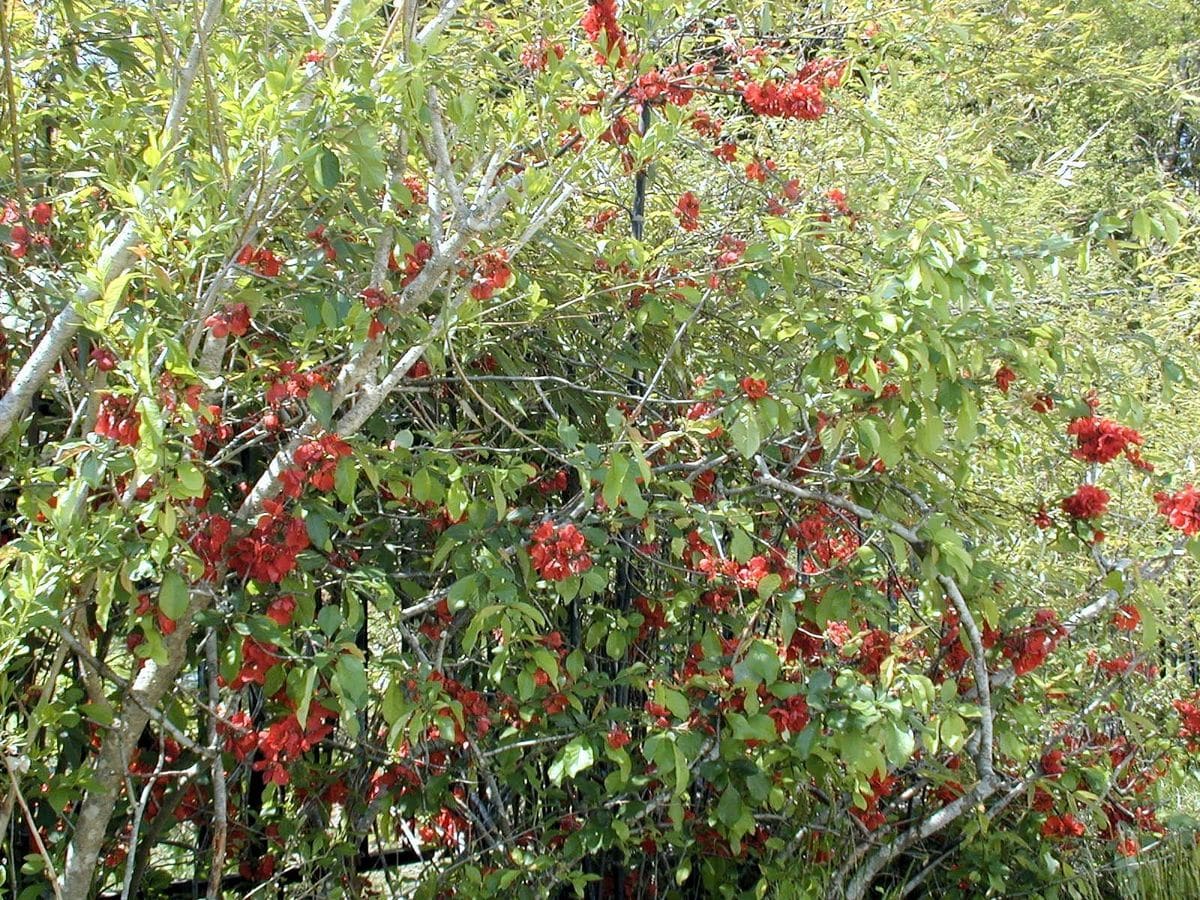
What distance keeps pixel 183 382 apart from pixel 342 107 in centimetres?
45

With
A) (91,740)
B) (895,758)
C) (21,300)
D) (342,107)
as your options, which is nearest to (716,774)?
(895,758)

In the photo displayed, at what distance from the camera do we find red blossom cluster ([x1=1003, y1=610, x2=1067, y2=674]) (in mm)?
2287

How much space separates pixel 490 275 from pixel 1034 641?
126 centimetres

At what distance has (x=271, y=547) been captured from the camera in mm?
1823

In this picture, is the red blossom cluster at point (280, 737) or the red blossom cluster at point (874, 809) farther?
the red blossom cluster at point (874, 809)

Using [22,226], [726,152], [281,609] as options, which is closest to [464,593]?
[281,609]

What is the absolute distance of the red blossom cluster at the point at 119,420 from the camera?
1.62m

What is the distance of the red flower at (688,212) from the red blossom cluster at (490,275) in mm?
612

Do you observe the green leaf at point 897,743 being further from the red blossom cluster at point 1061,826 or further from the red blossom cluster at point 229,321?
the red blossom cluster at point 229,321

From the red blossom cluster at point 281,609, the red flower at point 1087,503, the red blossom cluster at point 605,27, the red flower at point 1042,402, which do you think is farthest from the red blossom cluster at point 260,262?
the red flower at point 1087,503

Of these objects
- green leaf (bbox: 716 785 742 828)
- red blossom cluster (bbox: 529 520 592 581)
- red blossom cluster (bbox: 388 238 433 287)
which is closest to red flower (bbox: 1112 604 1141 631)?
green leaf (bbox: 716 785 742 828)

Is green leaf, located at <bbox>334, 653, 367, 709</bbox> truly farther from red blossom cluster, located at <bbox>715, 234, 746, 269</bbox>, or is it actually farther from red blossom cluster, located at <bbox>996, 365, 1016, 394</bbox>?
red blossom cluster, located at <bbox>996, 365, 1016, 394</bbox>

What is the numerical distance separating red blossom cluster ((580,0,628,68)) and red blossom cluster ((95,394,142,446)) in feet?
3.21

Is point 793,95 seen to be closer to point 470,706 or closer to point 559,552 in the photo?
point 559,552
